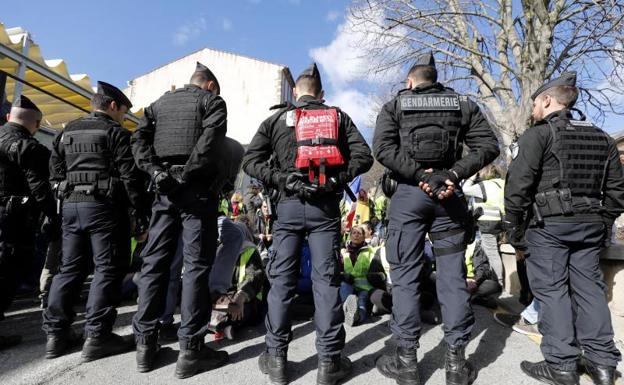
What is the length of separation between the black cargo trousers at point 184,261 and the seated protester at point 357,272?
1510mm

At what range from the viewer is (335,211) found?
95.7 inches

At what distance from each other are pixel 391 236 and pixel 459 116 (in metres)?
0.95

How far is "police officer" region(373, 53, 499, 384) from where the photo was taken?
223cm

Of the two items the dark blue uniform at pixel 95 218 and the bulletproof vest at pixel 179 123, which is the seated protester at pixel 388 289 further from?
the dark blue uniform at pixel 95 218

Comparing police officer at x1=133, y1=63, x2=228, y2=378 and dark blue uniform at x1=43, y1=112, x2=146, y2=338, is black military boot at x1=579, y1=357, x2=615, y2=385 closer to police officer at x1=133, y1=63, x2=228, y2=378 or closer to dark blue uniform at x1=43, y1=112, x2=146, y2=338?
police officer at x1=133, y1=63, x2=228, y2=378

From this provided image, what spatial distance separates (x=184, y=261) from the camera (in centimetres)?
248

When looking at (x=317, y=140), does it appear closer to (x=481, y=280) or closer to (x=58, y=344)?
(x=58, y=344)

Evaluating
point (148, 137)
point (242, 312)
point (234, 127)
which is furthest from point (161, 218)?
point (234, 127)

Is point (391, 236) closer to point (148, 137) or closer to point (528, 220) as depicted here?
point (528, 220)

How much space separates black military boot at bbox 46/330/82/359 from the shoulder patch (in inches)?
117

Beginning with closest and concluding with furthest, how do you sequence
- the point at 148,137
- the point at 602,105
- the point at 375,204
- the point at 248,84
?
the point at 148,137
the point at 602,105
the point at 375,204
the point at 248,84

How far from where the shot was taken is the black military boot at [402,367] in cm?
217

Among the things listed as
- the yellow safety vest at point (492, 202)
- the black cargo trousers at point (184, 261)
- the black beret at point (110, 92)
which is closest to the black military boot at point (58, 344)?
the black cargo trousers at point (184, 261)

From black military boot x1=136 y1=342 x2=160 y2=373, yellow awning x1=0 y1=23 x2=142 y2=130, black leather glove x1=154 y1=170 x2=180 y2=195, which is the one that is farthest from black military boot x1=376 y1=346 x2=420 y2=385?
yellow awning x1=0 y1=23 x2=142 y2=130
